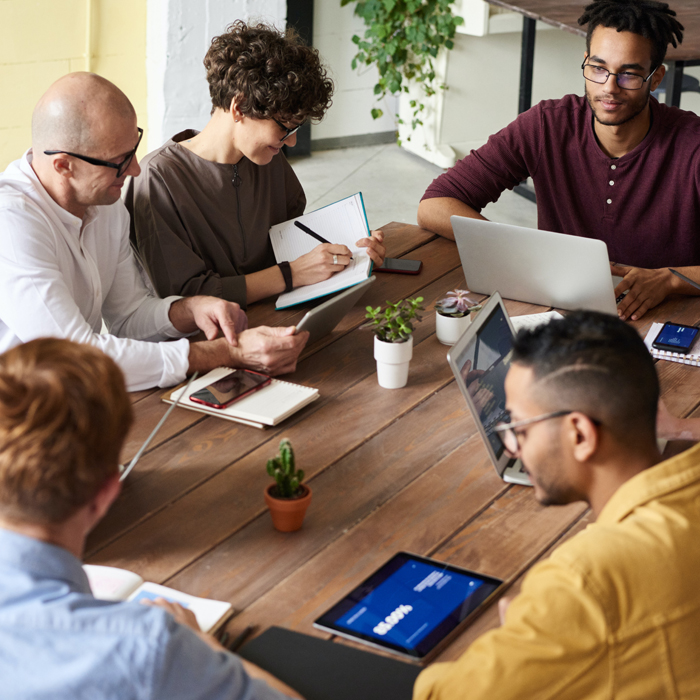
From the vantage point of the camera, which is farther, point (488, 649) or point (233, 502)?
point (233, 502)

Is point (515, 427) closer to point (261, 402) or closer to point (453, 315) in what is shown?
point (261, 402)

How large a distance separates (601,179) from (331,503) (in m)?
1.57

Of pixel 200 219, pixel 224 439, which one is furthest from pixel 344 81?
pixel 224 439

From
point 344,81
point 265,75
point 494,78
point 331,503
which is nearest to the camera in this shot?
point 331,503

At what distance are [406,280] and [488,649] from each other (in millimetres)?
1518

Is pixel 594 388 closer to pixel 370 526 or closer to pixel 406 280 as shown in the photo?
pixel 370 526

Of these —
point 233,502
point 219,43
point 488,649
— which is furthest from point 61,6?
point 488,649

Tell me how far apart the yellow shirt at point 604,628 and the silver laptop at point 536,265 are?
A: 42.6 inches

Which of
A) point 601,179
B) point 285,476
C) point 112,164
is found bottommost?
point 285,476

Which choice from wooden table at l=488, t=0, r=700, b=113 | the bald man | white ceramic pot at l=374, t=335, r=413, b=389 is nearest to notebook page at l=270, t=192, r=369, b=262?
the bald man

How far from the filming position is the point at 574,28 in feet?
12.7

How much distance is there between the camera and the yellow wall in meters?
4.10

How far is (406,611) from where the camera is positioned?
3.94 ft

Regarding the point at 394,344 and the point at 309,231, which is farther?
the point at 309,231
